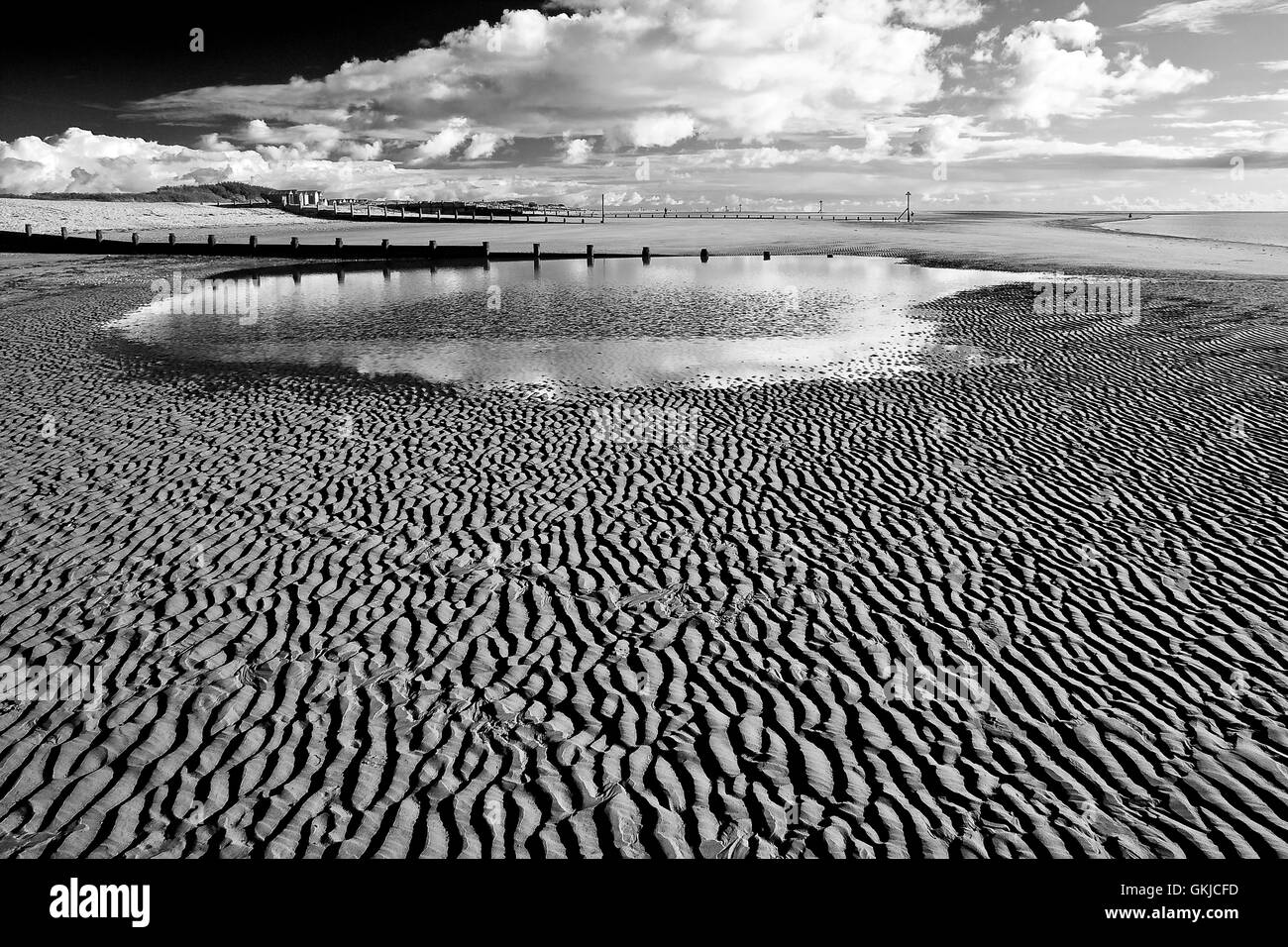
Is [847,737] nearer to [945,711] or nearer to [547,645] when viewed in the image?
[945,711]

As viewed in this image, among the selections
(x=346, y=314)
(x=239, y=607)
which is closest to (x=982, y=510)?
(x=239, y=607)

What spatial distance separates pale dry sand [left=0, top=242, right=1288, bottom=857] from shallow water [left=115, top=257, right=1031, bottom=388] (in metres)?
4.56

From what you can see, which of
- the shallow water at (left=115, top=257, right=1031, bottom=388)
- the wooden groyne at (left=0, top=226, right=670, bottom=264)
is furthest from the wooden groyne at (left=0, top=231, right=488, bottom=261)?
the shallow water at (left=115, top=257, right=1031, bottom=388)

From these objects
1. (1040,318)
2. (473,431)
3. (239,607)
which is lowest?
(239,607)

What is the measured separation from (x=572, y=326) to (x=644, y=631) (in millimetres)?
19340

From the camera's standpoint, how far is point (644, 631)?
8289 mm

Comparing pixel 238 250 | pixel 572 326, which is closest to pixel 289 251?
pixel 238 250

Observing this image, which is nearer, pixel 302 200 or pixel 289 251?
pixel 289 251

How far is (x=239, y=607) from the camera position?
859 centimetres
